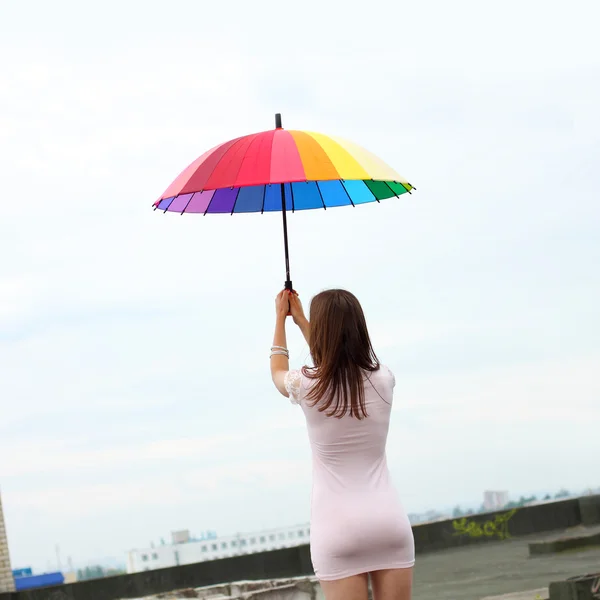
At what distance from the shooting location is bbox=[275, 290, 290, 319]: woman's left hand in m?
4.09

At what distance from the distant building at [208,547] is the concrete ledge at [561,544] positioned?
9.92ft

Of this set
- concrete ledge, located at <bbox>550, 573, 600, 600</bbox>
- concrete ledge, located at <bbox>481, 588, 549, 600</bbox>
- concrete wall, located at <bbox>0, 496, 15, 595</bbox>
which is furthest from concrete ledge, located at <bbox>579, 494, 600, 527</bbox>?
concrete ledge, located at <bbox>550, 573, 600, 600</bbox>

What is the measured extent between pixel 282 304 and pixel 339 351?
62cm

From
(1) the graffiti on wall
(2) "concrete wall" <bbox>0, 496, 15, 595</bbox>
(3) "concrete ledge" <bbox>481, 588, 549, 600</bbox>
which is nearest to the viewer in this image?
(3) "concrete ledge" <bbox>481, 588, 549, 600</bbox>

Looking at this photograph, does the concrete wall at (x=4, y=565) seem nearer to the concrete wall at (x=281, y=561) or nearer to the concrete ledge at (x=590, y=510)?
the concrete wall at (x=281, y=561)

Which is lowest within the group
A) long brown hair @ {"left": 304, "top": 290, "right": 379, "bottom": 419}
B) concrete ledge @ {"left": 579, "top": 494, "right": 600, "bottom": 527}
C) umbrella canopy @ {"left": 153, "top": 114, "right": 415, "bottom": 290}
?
concrete ledge @ {"left": 579, "top": 494, "right": 600, "bottom": 527}

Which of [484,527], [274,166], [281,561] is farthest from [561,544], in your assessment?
[274,166]

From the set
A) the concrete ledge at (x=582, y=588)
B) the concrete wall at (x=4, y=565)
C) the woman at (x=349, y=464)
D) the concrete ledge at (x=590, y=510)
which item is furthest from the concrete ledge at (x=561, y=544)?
the woman at (x=349, y=464)

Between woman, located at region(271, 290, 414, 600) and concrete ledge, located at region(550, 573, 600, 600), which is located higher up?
woman, located at region(271, 290, 414, 600)

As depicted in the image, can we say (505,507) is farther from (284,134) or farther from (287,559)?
(284,134)

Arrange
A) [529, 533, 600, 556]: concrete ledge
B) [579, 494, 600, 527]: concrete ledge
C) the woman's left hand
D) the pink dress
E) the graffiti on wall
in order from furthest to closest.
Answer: [579, 494, 600, 527]: concrete ledge → the graffiti on wall → [529, 533, 600, 556]: concrete ledge → the woman's left hand → the pink dress

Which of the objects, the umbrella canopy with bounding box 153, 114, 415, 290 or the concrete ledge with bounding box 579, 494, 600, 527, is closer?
the umbrella canopy with bounding box 153, 114, 415, 290

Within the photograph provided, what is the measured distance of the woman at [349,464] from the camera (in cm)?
348

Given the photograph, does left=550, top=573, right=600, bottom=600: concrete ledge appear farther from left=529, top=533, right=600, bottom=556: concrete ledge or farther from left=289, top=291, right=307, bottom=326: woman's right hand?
left=529, top=533, right=600, bottom=556: concrete ledge
